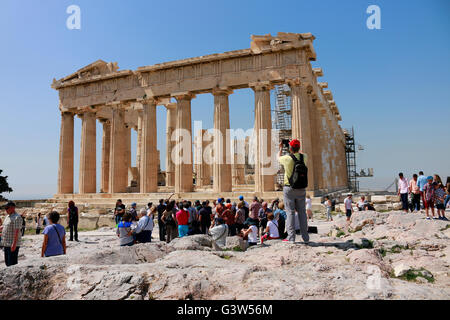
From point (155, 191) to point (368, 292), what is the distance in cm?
2430

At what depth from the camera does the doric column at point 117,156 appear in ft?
92.0

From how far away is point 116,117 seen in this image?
28.7 m

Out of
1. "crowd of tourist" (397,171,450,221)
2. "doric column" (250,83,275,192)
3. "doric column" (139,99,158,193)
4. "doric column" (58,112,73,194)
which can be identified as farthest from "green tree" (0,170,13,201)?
"crowd of tourist" (397,171,450,221)

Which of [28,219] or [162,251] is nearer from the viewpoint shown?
[162,251]

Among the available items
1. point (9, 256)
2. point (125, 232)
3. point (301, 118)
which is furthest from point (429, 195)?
point (9, 256)

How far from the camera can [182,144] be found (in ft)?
83.2

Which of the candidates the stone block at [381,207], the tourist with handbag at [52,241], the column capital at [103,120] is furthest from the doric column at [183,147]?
the tourist with handbag at [52,241]

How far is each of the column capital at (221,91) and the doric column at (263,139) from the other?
6.50 ft

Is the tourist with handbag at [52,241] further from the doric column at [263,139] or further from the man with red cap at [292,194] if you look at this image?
the doric column at [263,139]

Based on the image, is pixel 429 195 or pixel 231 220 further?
pixel 231 220

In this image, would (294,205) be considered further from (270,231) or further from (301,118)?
(301,118)

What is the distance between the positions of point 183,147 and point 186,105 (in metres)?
3.48
